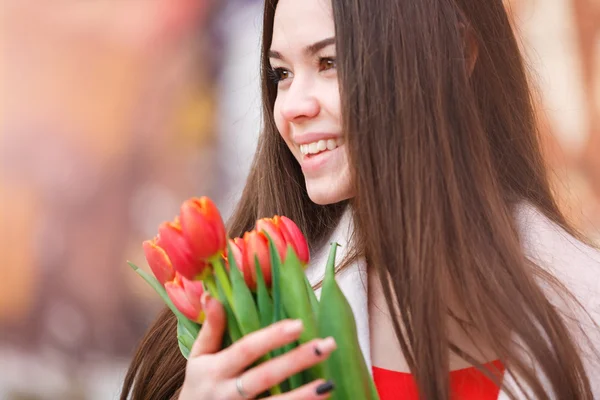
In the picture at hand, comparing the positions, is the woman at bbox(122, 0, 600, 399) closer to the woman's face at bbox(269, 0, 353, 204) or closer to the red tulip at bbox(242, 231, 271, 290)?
the woman's face at bbox(269, 0, 353, 204)

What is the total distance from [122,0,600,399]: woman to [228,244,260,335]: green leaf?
83 mm

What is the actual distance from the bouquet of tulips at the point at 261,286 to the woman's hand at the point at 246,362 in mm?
21

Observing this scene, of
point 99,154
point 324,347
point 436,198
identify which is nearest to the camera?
point 324,347

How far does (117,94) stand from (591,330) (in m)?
1.63

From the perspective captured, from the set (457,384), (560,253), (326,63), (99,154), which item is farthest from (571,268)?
(99,154)

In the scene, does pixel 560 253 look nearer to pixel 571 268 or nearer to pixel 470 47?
pixel 571 268

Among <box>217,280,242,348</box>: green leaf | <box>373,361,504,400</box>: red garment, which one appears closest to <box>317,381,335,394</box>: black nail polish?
<box>217,280,242,348</box>: green leaf

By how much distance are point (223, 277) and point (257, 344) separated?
77 mm

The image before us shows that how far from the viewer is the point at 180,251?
26.8 inches

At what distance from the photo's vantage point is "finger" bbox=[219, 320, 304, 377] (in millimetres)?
657

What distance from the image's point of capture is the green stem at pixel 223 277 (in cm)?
70

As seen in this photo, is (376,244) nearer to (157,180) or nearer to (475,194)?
(475,194)

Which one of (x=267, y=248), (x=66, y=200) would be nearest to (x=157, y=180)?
(x=66, y=200)

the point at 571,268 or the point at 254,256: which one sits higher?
the point at 254,256
